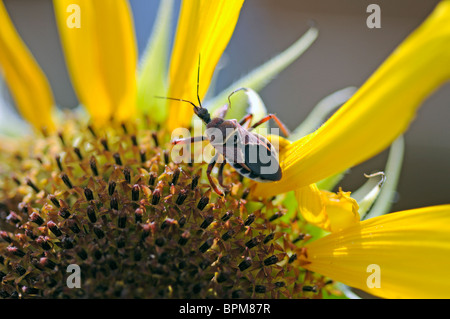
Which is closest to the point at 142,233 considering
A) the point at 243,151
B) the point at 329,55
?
the point at 243,151

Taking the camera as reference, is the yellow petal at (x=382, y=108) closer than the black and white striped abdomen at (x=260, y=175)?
Yes

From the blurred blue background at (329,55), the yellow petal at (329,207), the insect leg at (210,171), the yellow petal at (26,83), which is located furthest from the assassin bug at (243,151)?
the blurred blue background at (329,55)

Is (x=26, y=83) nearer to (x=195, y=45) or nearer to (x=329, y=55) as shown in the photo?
(x=195, y=45)

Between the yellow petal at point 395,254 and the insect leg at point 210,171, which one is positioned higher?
the insect leg at point 210,171

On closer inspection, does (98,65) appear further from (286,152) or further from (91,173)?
(286,152)

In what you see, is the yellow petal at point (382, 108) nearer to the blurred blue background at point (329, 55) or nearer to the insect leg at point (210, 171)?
the insect leg at point (210, 171)
